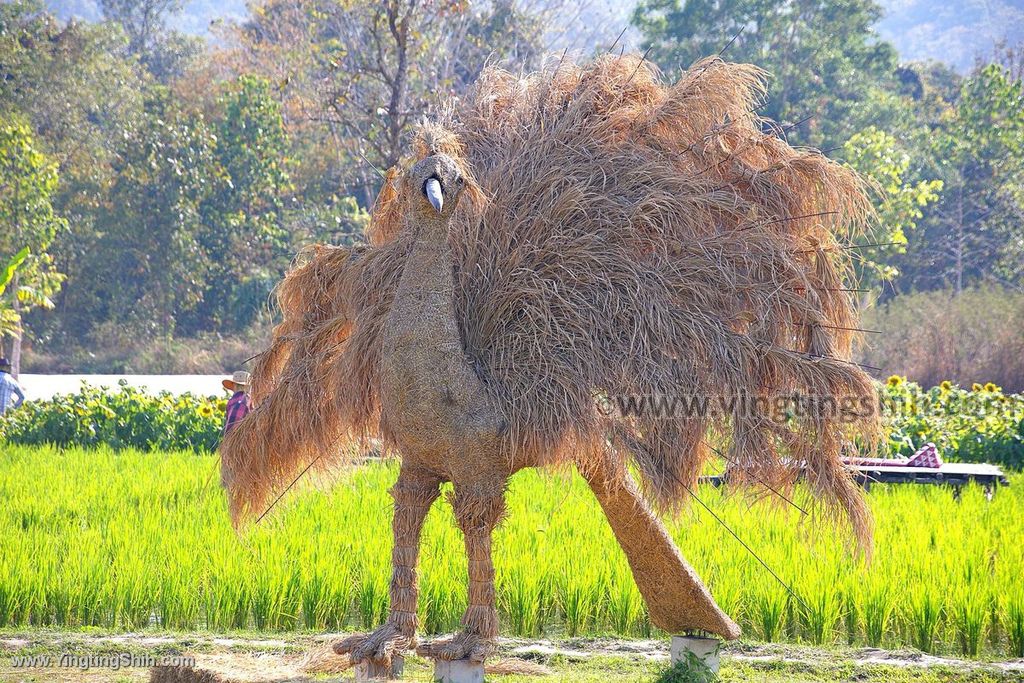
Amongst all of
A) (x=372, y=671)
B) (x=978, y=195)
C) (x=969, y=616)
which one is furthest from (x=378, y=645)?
(x=978, y=195)

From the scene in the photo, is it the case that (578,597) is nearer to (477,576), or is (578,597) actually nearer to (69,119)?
(477,576)

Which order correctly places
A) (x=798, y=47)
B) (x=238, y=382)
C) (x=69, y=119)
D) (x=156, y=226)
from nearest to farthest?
(x=238, y=382) < (x=156, y=226) < (x=69, y=119) < (x=798, y=47)

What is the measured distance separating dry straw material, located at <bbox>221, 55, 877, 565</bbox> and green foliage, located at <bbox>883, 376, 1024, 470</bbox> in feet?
19.9

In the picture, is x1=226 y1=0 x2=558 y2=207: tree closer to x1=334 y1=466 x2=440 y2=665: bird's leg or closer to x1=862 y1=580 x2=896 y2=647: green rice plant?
x1=334 y1=466 x2=440 y2=665: bird's leg

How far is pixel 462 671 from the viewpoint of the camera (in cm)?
415

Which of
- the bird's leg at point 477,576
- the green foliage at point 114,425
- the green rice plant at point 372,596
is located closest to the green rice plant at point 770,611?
the green rice plant at point 372,596

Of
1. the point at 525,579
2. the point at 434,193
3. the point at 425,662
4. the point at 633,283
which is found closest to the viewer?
the point at 434,193

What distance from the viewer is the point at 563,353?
4008 millimetres

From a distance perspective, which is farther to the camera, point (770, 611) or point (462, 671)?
point (770, 611)

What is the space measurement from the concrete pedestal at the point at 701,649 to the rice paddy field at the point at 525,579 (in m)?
0.68

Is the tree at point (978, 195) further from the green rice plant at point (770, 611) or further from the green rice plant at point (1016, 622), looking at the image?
the green rice plant at point (770, 611)

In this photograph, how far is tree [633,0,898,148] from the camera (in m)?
25.2

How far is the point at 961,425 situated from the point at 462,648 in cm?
865

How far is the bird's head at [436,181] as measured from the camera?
3.92 m
